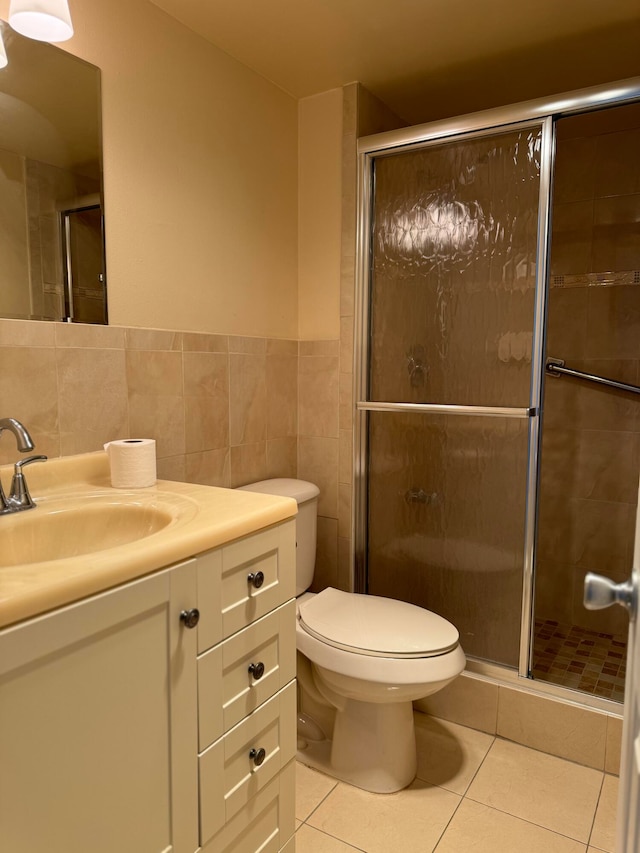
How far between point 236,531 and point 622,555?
2033mm

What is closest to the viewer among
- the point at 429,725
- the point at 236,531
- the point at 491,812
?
the point at 236,531

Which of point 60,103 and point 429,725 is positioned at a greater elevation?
point 60,103

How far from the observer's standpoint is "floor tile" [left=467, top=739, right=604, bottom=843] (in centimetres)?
157

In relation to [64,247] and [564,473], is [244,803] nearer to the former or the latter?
[64,247]

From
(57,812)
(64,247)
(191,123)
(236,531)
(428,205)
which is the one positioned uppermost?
(191,123)

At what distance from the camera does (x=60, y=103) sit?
54.6 inches

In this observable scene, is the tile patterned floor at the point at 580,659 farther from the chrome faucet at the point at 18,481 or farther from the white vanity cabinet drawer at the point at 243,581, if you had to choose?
the chrome faucet at the point at 18,481

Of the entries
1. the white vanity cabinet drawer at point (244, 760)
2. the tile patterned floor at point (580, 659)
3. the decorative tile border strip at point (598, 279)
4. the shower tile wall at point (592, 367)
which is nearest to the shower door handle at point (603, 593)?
the white vanity cabinet drawer at point (244, 760)

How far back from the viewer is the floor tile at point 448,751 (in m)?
1.73

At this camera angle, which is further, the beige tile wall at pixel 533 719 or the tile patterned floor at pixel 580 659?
the tile patterned floor at pixel 580 659

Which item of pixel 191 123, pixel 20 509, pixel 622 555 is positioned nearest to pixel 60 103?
pixel 191 123

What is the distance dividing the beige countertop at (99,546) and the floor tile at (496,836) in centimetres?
99

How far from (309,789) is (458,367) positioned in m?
1.37

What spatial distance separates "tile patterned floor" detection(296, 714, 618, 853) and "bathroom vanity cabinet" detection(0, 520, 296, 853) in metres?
0.28
